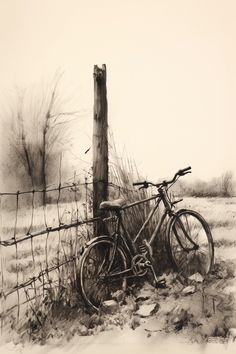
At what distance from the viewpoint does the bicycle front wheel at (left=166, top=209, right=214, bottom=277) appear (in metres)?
2.67

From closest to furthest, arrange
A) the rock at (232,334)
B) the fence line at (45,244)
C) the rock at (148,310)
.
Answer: the rock at (232,334) < the rock at (148,310) < the fence line at (45,244)

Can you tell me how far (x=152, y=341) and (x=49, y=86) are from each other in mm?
1253

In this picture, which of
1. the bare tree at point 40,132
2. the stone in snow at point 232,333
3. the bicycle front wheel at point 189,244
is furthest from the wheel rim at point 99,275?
the stone in snow at point 232,333

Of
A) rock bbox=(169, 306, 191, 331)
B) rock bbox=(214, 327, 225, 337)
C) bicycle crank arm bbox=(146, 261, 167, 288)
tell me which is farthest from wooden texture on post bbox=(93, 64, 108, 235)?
rock bbox=(214, 327, 225, 337)

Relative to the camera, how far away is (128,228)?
2746mm

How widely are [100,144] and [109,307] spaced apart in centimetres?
73

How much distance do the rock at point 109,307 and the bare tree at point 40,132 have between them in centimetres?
56

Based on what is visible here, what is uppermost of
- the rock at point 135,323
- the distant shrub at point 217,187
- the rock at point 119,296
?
the distant shrub at point 217,187

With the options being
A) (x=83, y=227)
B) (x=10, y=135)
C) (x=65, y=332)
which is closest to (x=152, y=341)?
(x=65, y=332)

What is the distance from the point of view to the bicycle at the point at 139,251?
8.80 ft

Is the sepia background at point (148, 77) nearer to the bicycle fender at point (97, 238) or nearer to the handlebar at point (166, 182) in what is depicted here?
the handlebar at point (166, 182)

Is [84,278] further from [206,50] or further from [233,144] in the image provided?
[206,50]

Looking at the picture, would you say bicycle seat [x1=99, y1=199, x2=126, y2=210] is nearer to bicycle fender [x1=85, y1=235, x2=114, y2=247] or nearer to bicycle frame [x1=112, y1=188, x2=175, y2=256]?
bicycle frame [x1=112, y1=188, x2=175, y2=256]

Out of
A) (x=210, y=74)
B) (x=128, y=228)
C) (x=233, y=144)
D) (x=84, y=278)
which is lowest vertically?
(x=84, y=278)
